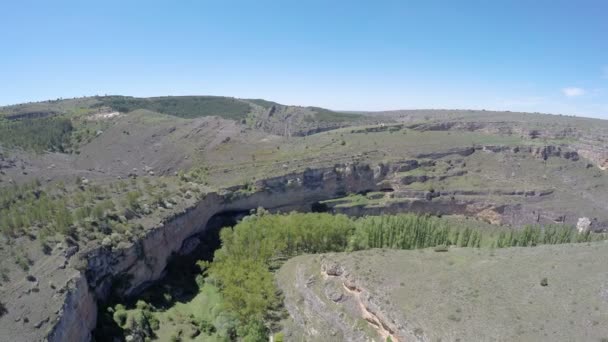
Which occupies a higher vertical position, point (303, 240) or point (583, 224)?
point (303, 240)

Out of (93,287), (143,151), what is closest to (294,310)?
(93,287)

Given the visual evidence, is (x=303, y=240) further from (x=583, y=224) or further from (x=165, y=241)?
(x=583, y=224)

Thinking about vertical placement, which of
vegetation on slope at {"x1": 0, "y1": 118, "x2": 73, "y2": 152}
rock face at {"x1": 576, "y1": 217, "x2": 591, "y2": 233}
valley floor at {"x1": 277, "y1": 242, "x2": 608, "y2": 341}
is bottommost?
rock face at {"x1": 576, "y1": 217, "x2": 591, "y2": 233}

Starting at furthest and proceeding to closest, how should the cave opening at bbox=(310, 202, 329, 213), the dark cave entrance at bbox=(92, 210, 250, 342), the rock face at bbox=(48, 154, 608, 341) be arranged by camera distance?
the cave opening at bbox=(310, 202, 329, 213) → the dark cave entrance at bbox=(92, 210, 250, 342) → the rock face at bbox=(48, 154, 608, 341)

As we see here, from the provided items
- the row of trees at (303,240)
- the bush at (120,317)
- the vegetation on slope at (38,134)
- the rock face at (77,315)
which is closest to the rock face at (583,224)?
the row of trees at (303,240)

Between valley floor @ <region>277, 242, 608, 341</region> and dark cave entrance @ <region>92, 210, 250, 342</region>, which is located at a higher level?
valley floor @ <region>277, 242, 608, 341</region>

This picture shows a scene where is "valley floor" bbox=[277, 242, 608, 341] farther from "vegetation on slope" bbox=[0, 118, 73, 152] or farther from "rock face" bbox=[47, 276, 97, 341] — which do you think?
"vegetation on slope" bbox=[0, 118, 73, 152]

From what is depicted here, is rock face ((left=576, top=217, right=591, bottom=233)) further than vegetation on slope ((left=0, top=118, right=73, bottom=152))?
No

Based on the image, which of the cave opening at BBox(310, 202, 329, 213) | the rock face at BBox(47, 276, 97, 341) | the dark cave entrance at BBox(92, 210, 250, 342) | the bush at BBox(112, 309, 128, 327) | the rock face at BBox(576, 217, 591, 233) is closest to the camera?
the rock face at BBox(47, 276, 97, 341)

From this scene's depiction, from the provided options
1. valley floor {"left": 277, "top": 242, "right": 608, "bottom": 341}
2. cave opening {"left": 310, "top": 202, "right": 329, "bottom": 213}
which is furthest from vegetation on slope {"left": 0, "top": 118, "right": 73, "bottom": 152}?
valley floor {"left": 277, "top": 242, "right": 608, "bottom": 341}

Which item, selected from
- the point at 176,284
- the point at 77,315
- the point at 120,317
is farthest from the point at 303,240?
the point at 77,315
